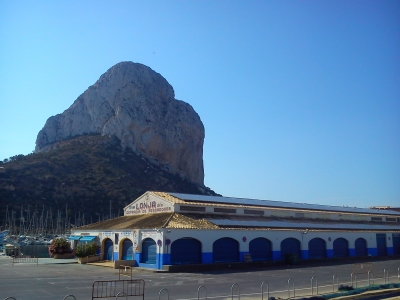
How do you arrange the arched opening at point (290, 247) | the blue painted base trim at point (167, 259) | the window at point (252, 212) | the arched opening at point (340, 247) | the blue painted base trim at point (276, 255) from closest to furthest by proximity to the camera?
the blue painted base trim at point (167, 259)
the blue painted base trim at point (276, 255)
the arched opening at point (290, 247)
the window at point (252, 212)
the arched opening at point (340, 247)

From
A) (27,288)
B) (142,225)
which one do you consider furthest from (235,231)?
(27,288)

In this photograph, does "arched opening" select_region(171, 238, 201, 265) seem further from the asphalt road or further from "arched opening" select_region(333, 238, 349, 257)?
"arched opening" select_region(333, 238, 349, 257)

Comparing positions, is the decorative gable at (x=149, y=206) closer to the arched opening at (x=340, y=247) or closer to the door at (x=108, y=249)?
the door at (x=108, y=249)

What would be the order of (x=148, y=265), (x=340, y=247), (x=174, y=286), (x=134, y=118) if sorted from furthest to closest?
(x=134, y=118), (x=340, y=247), (x=148, y=265), (x=174, y=286)

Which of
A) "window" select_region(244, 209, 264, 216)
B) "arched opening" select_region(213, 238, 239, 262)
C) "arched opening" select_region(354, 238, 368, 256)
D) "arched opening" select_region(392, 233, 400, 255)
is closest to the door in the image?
"arched opening" select_region(213, 238, 239, 262)

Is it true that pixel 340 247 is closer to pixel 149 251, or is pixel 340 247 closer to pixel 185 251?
pixel 185 251

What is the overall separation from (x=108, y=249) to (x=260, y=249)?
16052 millimetres

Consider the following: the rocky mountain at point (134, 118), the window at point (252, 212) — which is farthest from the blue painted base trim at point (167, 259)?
the rocky mountain at point (134, 118)

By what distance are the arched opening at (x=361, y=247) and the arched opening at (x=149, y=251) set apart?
27.4 m

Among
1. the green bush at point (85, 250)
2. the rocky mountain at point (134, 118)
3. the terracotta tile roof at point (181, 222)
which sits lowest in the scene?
the green bush at point (85, 250)

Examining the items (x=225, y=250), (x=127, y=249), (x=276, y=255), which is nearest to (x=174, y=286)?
(x=225, y=250)

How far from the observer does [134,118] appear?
132875mm

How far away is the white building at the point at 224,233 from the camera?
115 ft

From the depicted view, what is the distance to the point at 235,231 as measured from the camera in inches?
1476
